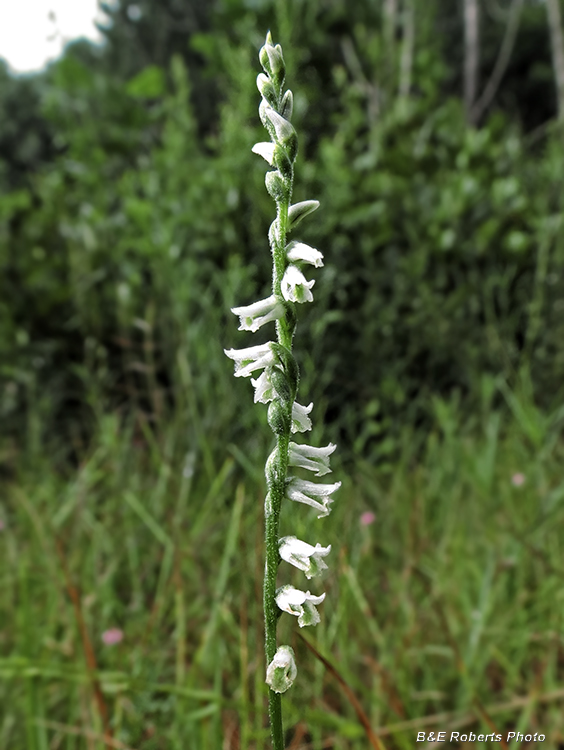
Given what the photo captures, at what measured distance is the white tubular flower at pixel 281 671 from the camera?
24.9 inches

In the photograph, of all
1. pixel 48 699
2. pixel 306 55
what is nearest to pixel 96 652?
pixel 48 699

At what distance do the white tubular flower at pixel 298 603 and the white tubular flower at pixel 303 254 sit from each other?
304 millimetres

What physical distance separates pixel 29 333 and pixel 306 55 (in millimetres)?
2239

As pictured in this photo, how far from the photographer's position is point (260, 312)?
686 mm

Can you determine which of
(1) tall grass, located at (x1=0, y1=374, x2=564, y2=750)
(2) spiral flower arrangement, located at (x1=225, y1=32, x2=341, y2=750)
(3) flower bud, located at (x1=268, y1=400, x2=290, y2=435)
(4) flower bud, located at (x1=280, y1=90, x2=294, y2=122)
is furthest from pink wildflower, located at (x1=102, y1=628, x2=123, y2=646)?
(4) flower bud, located at (x1=280, y1=90, x2=294, y2=122)

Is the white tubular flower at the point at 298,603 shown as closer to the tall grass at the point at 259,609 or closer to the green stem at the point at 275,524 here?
the green stem at the point at 275,524

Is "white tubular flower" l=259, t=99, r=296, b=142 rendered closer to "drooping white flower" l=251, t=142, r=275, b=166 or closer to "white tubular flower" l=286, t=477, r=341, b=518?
"drooping white flower" l=251, t=142, r=275, b=166

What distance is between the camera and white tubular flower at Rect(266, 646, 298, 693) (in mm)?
631

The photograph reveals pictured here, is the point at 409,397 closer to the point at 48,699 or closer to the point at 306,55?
the point at 306,55

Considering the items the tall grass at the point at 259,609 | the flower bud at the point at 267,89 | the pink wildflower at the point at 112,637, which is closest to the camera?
the flower bud at the point at 267,89

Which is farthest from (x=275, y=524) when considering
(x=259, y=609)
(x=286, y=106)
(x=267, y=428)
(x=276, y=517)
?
(x=267, y=428)

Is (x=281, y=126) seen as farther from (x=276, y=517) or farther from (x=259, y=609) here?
(x=259, y=609)

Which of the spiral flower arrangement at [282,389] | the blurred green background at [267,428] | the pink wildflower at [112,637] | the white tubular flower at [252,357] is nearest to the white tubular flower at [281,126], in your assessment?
the spiral flower arrangement at [282,389]

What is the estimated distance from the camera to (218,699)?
1411 mm
